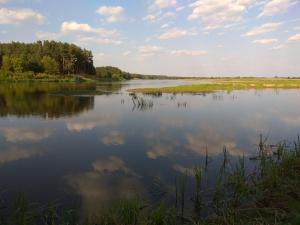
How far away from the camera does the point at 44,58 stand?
109188 millimetres

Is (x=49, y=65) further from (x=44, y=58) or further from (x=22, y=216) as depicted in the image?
(x=22, y=216)

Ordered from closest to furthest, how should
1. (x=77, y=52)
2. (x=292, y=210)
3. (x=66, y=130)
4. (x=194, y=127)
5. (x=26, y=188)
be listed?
(x=292, y=210)
(x=26, y=188)
(x=66, y=130)
(x=194, y=127)
(x=77, y=52)

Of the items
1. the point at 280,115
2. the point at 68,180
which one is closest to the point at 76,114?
the point at 68,180

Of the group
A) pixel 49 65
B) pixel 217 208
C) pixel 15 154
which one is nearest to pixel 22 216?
pixel 217 208

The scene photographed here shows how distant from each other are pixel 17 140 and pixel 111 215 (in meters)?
12.4

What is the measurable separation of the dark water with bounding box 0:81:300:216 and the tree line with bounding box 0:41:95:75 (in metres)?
79.7

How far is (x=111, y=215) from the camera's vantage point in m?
7.61

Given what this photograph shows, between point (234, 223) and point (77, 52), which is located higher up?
point (77, 52)

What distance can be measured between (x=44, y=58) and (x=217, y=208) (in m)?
110

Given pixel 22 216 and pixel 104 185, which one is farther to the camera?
pixel 104 185

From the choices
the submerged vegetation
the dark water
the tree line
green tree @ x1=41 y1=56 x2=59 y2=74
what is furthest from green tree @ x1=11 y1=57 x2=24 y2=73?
the submerged vegetation

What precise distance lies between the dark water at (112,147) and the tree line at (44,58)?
79718mm

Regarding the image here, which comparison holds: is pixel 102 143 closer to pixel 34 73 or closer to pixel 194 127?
pixel 194 127

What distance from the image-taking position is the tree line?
10244 centimetres
